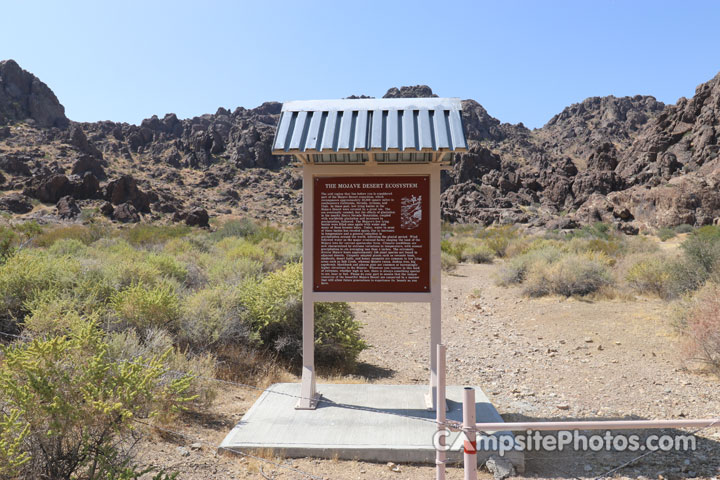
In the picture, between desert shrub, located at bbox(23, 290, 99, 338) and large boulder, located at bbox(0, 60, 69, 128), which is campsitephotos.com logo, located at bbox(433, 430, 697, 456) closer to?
desert shrub, located at bbox(23, 290, 99, 338)

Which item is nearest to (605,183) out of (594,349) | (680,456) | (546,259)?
(546,259)

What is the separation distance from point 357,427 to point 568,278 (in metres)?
9.45

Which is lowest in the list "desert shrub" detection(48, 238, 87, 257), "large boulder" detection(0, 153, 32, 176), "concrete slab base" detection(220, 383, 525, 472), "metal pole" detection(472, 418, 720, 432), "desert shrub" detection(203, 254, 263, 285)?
"concrete slab base" detection(220, 383, 525, 472)

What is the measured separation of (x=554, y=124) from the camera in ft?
379

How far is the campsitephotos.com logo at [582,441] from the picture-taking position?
412 centimetres

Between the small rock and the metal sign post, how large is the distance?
1.05 metres

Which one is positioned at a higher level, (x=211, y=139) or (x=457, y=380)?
(x=211, y=139)

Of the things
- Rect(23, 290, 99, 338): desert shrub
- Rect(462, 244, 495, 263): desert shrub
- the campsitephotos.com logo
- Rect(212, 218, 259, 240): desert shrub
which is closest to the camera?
the campsitephotos.com logo

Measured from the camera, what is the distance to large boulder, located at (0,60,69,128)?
2798 inches

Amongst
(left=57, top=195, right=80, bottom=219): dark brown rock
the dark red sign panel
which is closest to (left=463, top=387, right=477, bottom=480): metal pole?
the dark red sign panel

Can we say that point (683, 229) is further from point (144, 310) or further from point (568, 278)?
point (144, 310)

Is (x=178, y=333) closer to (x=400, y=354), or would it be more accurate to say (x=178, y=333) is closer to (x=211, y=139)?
(x=400, y=354)

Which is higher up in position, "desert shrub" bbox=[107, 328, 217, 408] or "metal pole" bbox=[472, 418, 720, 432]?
"metal pole" bbox=[472, 418, 720, 432]

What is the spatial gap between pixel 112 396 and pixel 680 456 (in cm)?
496
